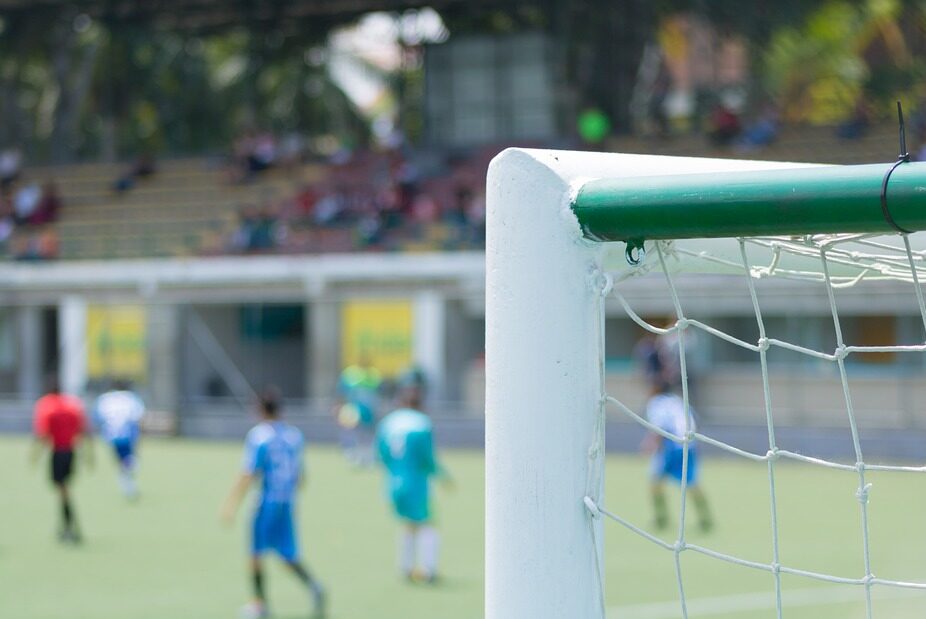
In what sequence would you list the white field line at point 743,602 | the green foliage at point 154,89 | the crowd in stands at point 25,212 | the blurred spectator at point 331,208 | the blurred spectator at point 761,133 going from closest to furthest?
1. the white field line at point 743,602
2. the blurred spectator at point 761,133
3. the blurred spectator at point 331,208
4. the crowd in stands at point 25,212
5. the green foliage at point 154,89

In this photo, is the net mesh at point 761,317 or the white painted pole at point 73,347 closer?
the net mesh at point 761,317

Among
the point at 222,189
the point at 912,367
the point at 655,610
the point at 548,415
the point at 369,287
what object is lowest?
the point at 655,610

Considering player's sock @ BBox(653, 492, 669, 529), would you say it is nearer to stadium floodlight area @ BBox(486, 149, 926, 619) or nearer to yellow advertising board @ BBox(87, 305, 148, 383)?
stadium floodlight area @ BBox(486, 149, 926, 619)

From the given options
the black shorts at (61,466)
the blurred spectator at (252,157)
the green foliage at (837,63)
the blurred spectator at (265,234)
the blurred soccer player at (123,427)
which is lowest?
the black shorts at (61,466)

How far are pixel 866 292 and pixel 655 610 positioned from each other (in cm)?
1079

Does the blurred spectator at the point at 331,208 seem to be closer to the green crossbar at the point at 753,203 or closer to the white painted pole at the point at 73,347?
the white painted pole at the point at 73,347

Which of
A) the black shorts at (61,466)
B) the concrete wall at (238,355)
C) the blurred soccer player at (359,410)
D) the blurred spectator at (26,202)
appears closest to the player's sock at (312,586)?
the black shorts at (61,466)

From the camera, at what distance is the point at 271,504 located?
9.85 m

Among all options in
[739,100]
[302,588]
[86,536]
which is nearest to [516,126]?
[739,100]

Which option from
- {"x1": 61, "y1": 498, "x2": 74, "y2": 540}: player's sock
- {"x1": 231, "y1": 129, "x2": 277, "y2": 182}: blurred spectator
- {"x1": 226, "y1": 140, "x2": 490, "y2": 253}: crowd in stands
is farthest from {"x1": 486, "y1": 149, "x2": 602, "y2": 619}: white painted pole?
{"x1": 231, "y1": 129, "x2": 277, "y2": 182}: blurred spectator

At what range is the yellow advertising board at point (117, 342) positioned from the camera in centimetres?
2580

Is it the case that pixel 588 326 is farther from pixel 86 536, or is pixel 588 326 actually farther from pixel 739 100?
pixel 739 100

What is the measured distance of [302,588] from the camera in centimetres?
1123

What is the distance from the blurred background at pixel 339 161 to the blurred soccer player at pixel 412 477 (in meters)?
9.87
